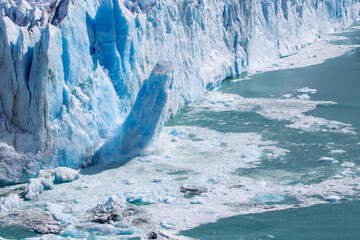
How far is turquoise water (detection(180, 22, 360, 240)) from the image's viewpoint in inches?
262

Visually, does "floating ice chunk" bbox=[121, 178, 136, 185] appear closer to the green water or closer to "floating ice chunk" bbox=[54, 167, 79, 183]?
"floating ice chunk" bbox=[54, 167, 79, 183]

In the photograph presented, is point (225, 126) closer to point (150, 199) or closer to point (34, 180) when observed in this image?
point (150, 199)

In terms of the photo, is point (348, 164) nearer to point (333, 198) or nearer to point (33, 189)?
point (333, 198)

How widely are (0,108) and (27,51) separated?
113cm

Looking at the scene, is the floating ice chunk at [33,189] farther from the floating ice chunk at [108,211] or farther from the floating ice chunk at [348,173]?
the floating ice chunk at [348,173]

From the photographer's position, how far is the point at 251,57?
17781mm

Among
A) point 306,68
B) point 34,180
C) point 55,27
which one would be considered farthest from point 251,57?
point 34,180

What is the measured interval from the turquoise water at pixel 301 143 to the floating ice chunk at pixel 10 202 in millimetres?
2707

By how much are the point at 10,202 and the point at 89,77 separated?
2952 millimetres

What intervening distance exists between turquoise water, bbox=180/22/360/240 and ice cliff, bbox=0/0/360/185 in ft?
5.66

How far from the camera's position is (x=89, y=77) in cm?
924

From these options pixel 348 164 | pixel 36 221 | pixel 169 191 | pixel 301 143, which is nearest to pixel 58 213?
pixel 36 221

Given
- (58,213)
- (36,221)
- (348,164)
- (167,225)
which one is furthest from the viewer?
(348,164)

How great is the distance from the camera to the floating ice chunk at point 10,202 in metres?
7.24
